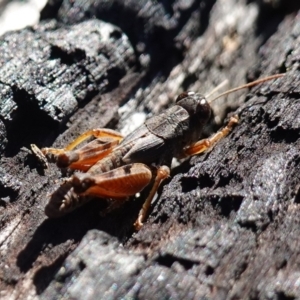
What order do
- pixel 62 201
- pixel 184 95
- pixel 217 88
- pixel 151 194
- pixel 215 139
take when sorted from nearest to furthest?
pixel 62 201, pixel 151 194, pixel 215 139, pixel 184 95, pixel 217 88

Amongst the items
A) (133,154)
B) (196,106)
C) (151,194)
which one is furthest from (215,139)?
(151,194)

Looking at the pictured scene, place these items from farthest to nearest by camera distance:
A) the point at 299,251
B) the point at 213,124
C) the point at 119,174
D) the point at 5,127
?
1. the point at 213,124
2. the point at 5,127
3. the point at 119,174
4. the point at 299,251

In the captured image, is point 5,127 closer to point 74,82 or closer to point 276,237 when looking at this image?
point 74,82

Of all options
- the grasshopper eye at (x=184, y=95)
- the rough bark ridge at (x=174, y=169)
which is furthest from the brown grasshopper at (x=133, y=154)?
the rough bark ridge at (x=174, y=169)

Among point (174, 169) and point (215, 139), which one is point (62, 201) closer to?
point (174, 169)

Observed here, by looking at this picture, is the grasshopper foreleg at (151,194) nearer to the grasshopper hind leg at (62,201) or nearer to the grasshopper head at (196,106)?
the grasshopper hind leg at (62,201)

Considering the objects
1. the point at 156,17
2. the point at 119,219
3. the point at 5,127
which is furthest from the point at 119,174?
the point at 156,17
